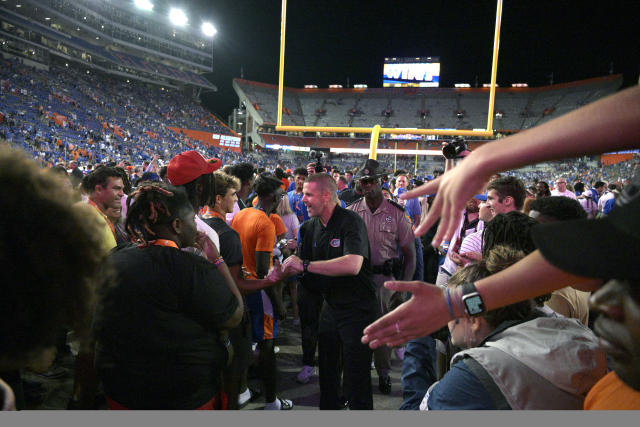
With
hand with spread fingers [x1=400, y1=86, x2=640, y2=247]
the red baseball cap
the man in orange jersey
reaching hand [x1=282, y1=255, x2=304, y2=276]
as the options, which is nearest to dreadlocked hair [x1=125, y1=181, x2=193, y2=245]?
the red baseball cap

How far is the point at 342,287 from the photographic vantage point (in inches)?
117

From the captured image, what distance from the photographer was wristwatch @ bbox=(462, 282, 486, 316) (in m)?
1.00

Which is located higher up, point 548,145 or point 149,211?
point 548,145

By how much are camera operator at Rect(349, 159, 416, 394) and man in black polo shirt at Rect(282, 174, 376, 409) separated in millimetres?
1045

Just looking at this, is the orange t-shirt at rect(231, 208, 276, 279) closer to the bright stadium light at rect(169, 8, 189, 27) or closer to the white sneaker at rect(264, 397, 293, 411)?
the white sneaker at rect(264, 397, 293, 411)

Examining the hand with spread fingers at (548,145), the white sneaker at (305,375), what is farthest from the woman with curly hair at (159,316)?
the white sneaker at (305,375)

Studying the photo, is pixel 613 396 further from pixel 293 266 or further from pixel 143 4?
pixel 143 4

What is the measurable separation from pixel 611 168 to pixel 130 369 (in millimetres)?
44929

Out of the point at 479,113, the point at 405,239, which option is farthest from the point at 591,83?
the point at 405,239

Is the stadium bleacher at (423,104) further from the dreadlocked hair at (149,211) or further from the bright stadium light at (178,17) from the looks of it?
the dreadlocked hair at (149,211)

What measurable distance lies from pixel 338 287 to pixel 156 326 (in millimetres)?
1569

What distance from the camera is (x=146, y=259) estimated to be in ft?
5.60

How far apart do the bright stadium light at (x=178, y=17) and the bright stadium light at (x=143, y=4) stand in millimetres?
2934

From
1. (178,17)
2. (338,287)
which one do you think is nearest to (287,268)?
(338,287)
